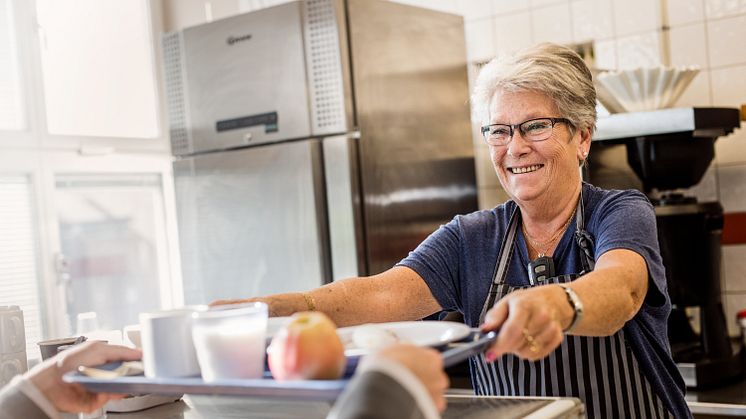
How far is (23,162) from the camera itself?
2877mm

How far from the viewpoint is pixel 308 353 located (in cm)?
85

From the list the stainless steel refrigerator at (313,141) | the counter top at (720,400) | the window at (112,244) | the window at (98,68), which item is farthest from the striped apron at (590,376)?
the window at (98,68)

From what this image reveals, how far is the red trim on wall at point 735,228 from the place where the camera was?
97.9 inches

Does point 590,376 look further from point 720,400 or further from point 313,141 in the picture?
point 313,141

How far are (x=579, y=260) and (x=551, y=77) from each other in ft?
1.09

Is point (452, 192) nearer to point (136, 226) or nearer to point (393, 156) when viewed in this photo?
point (393, 156)

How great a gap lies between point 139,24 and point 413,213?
1452 mm

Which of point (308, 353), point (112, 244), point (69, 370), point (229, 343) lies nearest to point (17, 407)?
point (69, 370)

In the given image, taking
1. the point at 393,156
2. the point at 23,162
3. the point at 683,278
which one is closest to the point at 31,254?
the point at 23,162

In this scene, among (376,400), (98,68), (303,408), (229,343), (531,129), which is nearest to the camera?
(376,400)

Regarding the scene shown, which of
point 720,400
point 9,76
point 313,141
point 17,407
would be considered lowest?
point 720,400

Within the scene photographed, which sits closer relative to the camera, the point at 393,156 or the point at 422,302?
the point at 422,302

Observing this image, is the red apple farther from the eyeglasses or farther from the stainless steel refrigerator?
the stainless steel refrigerator

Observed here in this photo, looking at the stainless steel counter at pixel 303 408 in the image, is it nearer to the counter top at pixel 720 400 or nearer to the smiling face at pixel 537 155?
the smiling face at pixel 537 155
